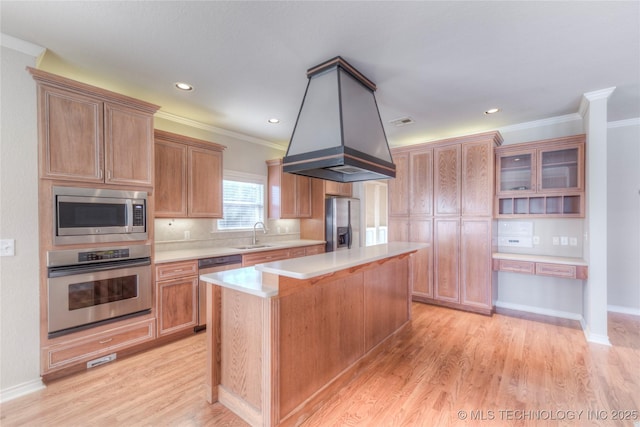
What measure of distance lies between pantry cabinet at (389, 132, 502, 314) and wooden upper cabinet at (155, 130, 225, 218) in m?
2.82

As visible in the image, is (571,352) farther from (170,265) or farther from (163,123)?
(163,123)

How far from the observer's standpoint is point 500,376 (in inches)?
93.7

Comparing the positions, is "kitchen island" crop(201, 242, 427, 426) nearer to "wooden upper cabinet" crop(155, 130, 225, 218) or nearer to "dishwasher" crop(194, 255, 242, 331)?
"dishwasher" crop(194, 255, 242, 331)

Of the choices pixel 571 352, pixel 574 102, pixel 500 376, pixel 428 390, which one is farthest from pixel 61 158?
pixel 574 102

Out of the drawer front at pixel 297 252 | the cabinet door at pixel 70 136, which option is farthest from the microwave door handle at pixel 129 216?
the drawer front at pixel 297 252

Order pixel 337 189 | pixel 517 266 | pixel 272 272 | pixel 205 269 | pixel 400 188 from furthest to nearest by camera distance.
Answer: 1. pixel 337 189
2. pixel 400 188
3. pixel 517 266
4. pixel 205 269
5. pixel 272 272

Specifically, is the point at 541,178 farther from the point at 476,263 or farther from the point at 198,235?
the point at 198,235

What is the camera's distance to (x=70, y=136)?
236 centimetres

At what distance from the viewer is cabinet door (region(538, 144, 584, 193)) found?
3.43 meters

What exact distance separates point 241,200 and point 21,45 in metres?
2.85

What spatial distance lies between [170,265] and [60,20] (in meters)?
2.22

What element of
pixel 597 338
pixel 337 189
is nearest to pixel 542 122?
pixel 597 338

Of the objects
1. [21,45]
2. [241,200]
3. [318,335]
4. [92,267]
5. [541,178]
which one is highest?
[21,45]

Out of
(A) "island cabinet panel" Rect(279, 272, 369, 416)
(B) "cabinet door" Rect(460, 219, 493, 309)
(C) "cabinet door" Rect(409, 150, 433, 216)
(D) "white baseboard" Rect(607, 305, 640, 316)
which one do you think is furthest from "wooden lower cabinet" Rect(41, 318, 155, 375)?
(D) "white baseboard" Rect(607, 305, 640, 316)
